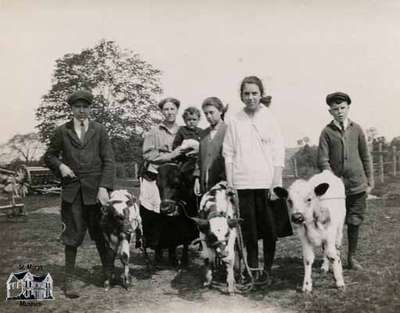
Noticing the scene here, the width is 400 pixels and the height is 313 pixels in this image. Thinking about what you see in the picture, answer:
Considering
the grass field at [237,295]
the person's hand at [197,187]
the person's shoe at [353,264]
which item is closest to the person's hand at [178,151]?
the person's hand at [197,187]

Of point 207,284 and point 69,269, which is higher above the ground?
point 69,269

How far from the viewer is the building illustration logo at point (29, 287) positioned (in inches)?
138

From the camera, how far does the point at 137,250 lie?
5.05 meters

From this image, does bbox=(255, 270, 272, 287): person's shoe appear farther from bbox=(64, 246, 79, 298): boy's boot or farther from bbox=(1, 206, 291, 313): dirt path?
bbox=(64, 246, 79, 298): boy's boot

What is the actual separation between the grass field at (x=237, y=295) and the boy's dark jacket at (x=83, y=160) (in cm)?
79

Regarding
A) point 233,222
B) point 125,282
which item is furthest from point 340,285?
point 125,282

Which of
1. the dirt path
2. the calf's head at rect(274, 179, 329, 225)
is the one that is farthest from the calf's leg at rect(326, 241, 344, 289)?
the dirt path

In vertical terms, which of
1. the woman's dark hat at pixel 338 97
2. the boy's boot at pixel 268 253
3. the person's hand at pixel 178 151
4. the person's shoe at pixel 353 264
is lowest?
the person's shoe at pixel 353 264

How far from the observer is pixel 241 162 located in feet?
11.1

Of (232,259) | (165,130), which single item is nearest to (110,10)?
(165,130)

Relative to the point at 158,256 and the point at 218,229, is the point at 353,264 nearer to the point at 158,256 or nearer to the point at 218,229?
the point at 218,229

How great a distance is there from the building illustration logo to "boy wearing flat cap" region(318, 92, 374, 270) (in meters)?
2.37

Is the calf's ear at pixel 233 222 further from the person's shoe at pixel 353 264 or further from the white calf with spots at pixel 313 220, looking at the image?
the person's shoe at pixel 353 264

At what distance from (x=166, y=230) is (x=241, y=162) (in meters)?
1.26
